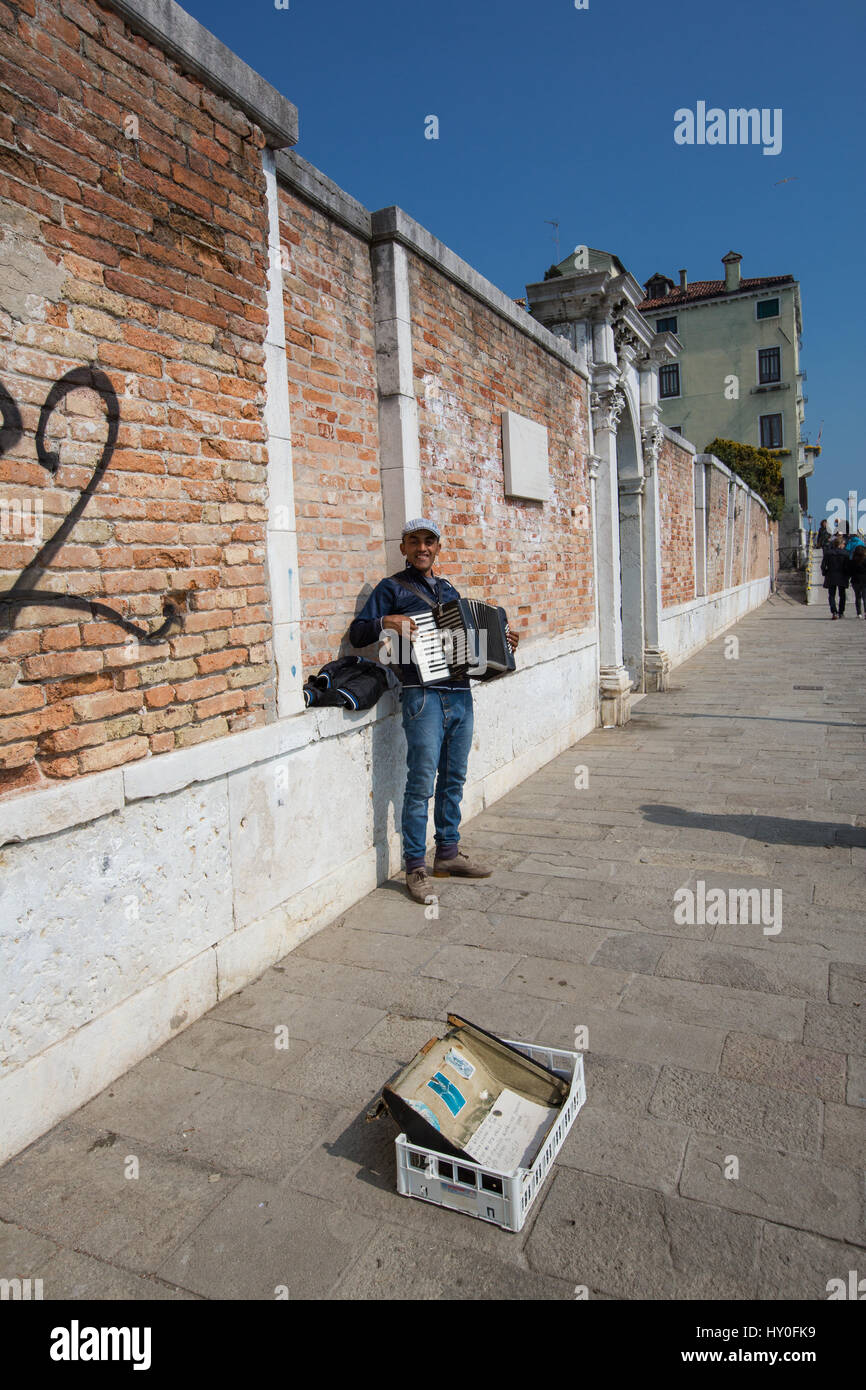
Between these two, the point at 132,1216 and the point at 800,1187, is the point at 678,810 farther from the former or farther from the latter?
the point at 132,1216

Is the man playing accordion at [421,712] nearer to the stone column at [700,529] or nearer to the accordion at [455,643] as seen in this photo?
the accordion at [455,643]

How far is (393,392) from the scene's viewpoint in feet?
16.6

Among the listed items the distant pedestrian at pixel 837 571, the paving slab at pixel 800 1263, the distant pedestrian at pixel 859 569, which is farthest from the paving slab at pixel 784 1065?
the distant pedestrian at pixel 837 571

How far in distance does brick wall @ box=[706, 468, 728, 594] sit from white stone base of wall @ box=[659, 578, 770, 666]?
1.36 ft

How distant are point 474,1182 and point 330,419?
3.79 metres

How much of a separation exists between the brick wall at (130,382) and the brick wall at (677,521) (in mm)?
10453

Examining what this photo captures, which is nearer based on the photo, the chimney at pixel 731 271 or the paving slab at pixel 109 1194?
the paving slab at pixel 109 1194

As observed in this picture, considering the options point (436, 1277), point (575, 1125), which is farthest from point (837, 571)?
point (436, 1277)

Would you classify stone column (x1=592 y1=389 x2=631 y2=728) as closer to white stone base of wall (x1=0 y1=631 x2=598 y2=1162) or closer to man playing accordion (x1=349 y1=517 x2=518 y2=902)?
man playing accordion (x1=349 y1=517 x2=518 y2=902)

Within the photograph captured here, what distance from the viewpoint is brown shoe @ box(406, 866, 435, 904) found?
14.9 feet

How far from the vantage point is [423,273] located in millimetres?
5504

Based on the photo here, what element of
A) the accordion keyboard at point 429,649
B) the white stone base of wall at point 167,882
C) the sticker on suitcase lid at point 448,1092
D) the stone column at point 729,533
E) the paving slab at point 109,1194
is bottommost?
the paving slab at point 109,1194

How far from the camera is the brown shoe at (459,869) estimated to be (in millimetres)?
4879
